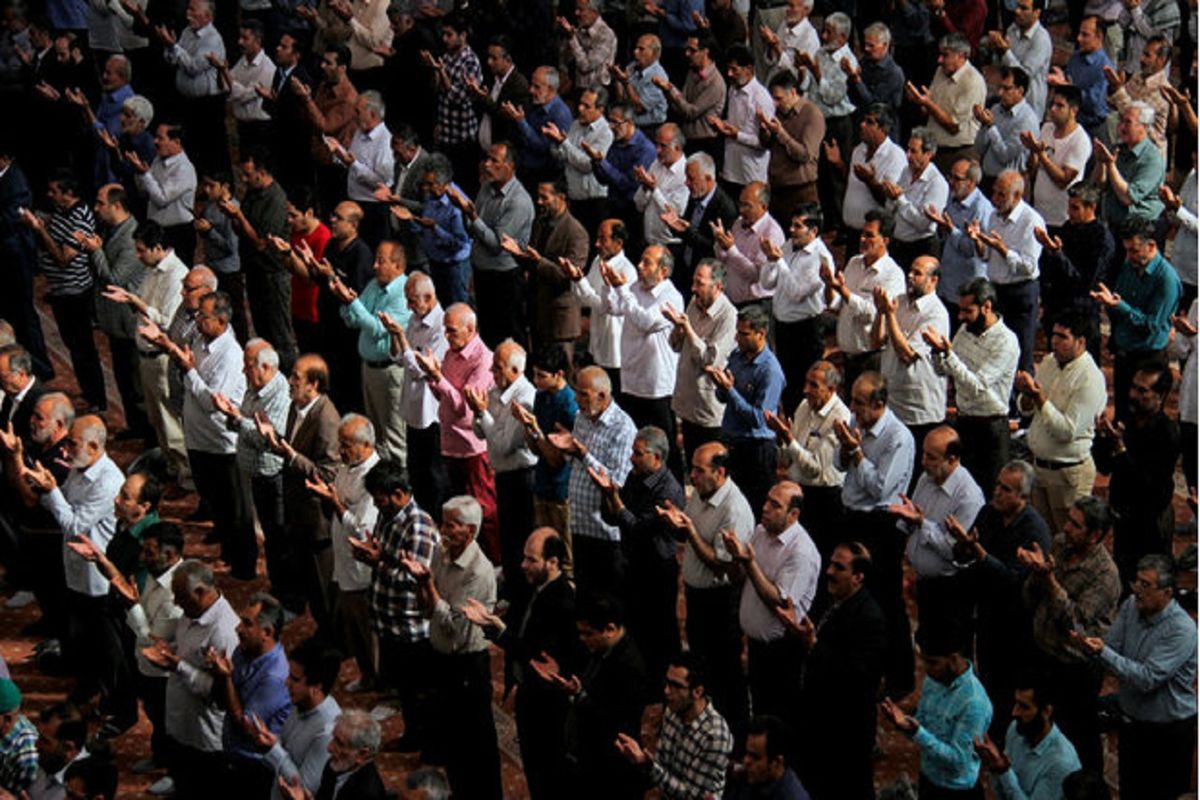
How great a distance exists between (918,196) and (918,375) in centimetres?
221

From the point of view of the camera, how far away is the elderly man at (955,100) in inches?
597

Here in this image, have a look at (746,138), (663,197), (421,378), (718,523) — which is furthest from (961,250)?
(718,523)

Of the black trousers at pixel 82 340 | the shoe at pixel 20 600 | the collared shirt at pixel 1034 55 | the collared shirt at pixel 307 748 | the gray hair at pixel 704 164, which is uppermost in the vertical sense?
the gray hair at pixel 704 164

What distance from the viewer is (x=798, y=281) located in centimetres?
1316

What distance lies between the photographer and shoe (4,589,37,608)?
1300 cm

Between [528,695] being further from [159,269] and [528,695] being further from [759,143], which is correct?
[759,143]

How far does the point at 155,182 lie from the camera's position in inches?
586

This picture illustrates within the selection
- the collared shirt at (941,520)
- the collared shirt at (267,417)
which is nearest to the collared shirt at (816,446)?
the collared shirt at (941,520)

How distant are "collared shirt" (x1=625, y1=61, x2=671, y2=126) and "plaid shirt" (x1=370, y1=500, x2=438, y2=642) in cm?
568

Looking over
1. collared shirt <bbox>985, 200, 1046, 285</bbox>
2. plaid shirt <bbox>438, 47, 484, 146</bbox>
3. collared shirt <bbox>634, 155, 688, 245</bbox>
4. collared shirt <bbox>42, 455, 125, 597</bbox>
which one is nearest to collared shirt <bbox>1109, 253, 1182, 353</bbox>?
collared shirt <bbox>985, 200, 1046, 285</bbox>

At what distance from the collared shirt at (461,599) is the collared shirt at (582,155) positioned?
4.93m

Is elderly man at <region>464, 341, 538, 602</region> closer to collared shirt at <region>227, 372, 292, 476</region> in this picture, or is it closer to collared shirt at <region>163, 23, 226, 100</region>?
collared shirt at <region>227, 372, 292, 476</region>

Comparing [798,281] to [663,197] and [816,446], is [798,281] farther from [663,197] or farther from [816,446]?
[816,446]

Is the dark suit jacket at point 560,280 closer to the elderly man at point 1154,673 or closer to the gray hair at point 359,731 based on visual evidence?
the elderly man at point 1154,673
